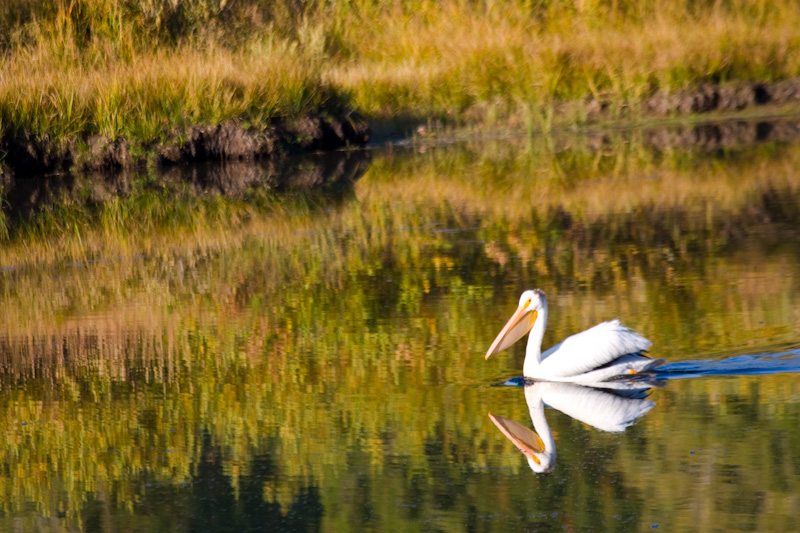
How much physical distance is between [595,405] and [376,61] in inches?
700

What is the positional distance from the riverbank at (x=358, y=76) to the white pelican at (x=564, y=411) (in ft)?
45.0

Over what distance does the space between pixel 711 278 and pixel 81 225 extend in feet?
25.2

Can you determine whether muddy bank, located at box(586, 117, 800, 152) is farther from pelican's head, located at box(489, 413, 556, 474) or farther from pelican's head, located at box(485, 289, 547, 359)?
pelican's head, located at box(489, 413, 556, 474)

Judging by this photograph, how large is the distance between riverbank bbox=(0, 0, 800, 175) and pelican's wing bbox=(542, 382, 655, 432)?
539 inches

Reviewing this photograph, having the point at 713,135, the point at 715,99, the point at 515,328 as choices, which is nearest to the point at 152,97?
the point at 713,135

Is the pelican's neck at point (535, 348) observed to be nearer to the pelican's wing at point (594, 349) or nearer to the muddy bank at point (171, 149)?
the pelican's wing at point (594, 349)

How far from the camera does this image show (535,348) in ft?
22.4

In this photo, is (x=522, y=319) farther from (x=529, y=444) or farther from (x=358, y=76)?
(x=358, y=76)

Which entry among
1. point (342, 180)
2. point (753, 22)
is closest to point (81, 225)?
point (342, 180)

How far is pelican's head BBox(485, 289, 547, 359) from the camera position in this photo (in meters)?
7.05

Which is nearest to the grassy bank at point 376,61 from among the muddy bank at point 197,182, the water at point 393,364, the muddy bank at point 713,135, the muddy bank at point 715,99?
the muddy bank at point 715,99

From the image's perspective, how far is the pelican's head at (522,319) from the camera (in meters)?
7.05

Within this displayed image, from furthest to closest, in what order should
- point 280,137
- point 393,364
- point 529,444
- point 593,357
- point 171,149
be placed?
point 280,137 → point 171,149 → point 393,364 → point 593,357 → point 529,444

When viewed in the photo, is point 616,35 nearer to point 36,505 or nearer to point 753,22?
point 753,22
